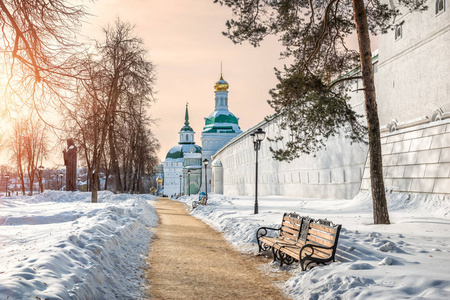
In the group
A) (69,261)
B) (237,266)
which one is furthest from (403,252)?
(69,261)

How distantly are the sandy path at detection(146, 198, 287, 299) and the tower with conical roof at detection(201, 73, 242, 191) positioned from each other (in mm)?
74658

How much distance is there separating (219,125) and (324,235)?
275ft

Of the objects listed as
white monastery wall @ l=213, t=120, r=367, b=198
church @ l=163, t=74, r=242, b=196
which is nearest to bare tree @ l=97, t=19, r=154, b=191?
white monastery wall @ l=213, t=120, r=367, b=198

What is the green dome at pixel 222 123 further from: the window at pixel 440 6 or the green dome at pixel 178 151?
the window at pixel 440 6

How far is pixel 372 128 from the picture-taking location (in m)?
11.8

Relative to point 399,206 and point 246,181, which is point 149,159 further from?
point 399,206

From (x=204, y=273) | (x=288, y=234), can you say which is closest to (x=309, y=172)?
(x=288, y=234)

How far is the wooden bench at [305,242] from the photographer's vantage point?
7004 millimetres

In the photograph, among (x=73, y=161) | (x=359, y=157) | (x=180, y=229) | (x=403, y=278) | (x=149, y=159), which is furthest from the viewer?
(x=149, y=159)

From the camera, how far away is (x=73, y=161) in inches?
1419

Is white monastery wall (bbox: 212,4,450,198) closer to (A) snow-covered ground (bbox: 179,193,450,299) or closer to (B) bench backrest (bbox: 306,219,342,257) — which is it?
(A) snow-covered ground (bbox: 179,193,450,299)

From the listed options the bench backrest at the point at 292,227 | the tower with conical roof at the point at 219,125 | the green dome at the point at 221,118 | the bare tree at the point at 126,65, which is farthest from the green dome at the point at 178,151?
the bench backrest at the point at 292,227

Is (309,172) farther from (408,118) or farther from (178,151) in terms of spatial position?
(178,151)

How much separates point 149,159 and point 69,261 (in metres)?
39.7
